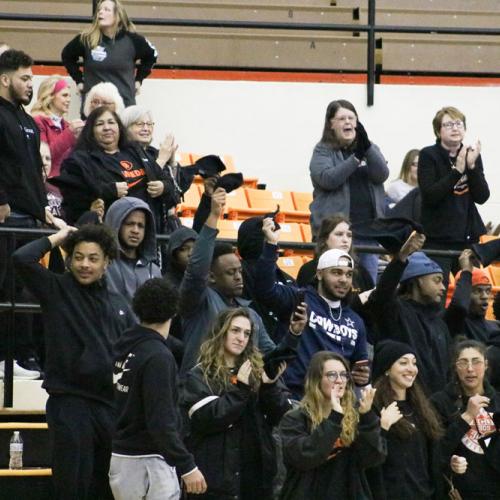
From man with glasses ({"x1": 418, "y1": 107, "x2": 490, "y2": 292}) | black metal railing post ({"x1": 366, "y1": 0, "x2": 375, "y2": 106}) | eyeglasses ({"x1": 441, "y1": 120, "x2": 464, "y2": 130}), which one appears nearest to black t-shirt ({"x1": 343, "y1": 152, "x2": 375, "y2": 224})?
man with glasses ({"x1": 418, "y1": 107, "x2": 490, "y2": 292})

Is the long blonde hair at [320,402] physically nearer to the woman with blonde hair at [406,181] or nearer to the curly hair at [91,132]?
the curly hair at [91,132]

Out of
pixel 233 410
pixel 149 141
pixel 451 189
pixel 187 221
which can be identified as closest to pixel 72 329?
pixel 233 410

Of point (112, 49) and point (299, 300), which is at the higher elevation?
point (112, 49)

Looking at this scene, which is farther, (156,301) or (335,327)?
(335,327)

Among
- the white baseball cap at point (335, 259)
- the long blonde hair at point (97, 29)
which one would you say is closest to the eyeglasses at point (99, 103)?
the long blonde hair at point (97, 29)

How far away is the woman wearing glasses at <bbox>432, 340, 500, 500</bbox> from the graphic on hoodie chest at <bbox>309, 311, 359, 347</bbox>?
1.90 ft

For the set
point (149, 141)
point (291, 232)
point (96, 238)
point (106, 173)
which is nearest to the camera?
point (96, 238)

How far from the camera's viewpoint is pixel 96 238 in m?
8.62

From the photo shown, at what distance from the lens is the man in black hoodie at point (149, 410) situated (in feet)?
25.9

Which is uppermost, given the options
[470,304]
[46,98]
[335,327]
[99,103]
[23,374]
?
[46,98]

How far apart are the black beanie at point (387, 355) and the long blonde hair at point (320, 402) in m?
0.50

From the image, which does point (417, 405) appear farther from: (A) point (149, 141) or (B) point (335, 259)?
(A) point (149, 141)

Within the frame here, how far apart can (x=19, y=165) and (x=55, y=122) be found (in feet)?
→ 6.02

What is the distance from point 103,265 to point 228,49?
758 centimetres
